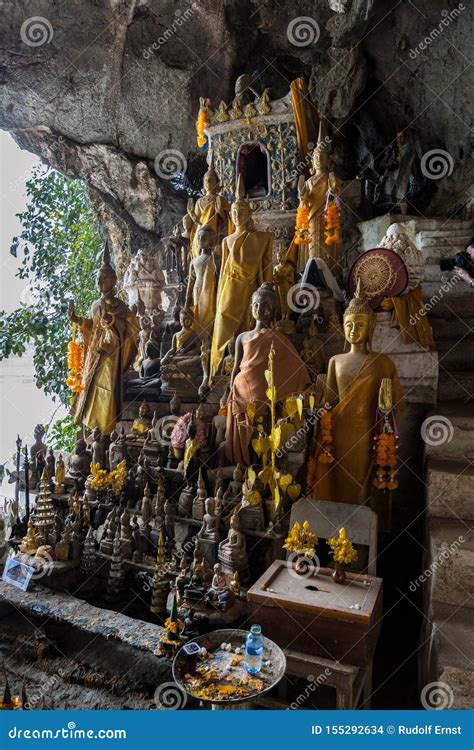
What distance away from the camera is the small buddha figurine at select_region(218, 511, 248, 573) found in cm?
365

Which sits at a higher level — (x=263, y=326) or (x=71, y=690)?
(x=263, y=326)

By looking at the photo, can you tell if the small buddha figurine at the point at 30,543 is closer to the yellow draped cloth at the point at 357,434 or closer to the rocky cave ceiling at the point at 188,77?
the yellow draped cloth at the point at 357,434

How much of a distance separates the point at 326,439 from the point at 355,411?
362 mm

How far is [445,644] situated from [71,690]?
2.47 metres

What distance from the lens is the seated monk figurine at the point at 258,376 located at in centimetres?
448

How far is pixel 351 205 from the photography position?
38.2 feet

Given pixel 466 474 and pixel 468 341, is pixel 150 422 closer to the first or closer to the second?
pixel 466 474

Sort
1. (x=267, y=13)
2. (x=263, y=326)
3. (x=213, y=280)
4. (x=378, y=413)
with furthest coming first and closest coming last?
(x=267, y=13) < (x=213, y=280) < (x=263, y=326) < (x=378, y=413)

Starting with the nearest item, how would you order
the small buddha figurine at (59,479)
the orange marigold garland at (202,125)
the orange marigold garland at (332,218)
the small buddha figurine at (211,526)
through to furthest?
1. the small buddha figurine at (211,526)
2. the small buddha figurine at (59,479)
3. the orange marigold garland at (332,218)
4. the orange marigold garland at (202,125)

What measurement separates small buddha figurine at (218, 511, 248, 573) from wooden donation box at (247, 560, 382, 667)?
0.69 metres

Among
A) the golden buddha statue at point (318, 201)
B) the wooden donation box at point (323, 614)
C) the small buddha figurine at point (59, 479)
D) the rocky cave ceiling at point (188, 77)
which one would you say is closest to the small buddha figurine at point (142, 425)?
the small buddha figurine at point (59, 479)

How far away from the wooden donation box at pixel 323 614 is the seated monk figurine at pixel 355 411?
1.44m

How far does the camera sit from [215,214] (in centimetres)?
764

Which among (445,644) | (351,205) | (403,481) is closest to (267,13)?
(351,205)
